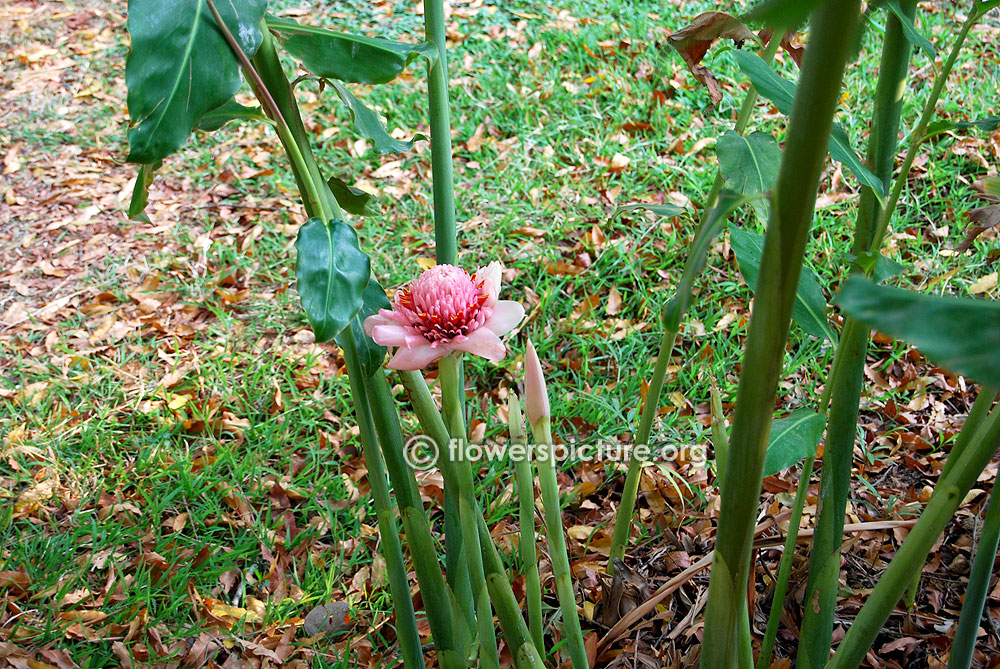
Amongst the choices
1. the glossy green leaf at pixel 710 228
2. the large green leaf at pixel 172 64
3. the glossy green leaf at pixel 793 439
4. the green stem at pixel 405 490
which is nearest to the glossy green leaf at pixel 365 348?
the green stem at pixel 405 490

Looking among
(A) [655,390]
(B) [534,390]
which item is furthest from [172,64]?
(A) [655,390]

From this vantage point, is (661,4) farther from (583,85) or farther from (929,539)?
(929,539)

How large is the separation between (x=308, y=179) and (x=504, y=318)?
25cm

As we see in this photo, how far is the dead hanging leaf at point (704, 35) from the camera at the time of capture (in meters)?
1.02

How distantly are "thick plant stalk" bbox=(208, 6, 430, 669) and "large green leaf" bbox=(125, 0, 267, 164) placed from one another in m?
0.02

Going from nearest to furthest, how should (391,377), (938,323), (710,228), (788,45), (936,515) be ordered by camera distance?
(938,323), (710,228), (936,515), (788,45), (391,377)

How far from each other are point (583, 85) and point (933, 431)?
2.14 m

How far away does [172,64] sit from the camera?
2.40ft

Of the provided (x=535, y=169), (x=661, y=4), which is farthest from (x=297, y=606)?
(x=661, y=4)

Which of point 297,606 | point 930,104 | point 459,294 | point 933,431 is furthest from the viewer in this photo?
point 933,431

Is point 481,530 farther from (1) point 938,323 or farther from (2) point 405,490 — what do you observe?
(1) point 938,323

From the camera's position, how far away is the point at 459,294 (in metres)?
0.82

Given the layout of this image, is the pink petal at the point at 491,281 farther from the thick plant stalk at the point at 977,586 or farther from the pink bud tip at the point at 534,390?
the thick plant stalk at the point at 977,586

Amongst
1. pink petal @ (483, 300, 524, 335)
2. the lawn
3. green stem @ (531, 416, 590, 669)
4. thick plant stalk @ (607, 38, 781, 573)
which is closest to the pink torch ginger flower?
pink petal @ (483, 300, 524, 335)
